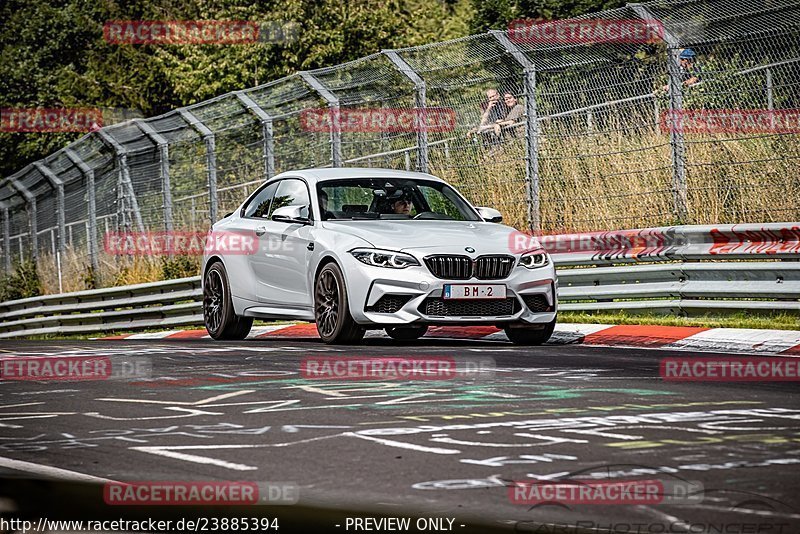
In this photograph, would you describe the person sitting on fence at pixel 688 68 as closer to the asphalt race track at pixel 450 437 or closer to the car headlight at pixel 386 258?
the car headlight at pixel 386 258

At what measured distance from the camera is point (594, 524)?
4.83 m

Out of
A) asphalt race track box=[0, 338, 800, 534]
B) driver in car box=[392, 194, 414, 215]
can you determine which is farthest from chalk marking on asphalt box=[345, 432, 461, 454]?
driver in car box=[392, 194, 414, 215]

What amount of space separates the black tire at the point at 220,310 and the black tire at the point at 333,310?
1.99 m

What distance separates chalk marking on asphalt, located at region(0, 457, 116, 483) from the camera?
5.96 meters

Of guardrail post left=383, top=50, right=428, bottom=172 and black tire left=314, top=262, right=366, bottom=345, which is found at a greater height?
guardrail post left=383, top=50, right=428, bottom=172

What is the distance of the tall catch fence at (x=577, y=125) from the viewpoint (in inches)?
571

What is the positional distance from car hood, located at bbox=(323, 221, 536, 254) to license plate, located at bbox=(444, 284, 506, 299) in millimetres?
319

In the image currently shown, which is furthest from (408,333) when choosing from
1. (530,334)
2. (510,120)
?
(510,120)

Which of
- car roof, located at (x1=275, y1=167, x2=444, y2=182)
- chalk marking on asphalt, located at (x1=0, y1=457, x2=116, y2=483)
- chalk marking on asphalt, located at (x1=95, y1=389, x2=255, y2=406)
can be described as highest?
car roof, located at (x1=275, y1=167, x2=444, y2=182)

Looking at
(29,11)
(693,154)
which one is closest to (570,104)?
(693,154)

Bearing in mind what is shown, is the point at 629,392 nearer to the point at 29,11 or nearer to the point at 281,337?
the point at 281,337

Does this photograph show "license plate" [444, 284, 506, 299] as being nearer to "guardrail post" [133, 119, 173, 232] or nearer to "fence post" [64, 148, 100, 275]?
"guardrail post" [133, 119, 173, 232]

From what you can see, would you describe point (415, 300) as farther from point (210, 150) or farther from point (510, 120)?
point (210, 150)

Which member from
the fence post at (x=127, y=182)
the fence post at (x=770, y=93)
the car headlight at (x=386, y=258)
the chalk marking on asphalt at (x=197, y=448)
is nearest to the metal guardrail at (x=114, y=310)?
Result: the fence post at (x=127, y=182)
